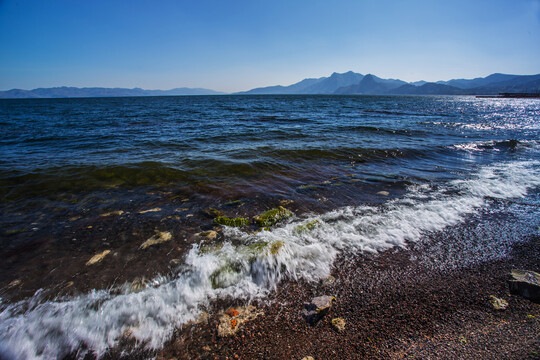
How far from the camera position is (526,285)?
3312mm

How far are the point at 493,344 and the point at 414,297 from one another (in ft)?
2.85

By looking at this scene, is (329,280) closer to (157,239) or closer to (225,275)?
(225,275)

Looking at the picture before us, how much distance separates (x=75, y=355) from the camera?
2.64 meters

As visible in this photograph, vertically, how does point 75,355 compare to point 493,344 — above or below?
below

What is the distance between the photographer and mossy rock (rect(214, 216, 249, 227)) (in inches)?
208

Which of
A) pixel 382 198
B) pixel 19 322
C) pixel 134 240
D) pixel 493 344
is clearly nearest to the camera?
pixel 493 344

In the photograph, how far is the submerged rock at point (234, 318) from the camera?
2.79m

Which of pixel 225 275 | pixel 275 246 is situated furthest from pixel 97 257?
pixel 275 246

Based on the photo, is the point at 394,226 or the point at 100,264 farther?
the point at 394,226

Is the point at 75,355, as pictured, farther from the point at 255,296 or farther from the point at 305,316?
the point at 305,316

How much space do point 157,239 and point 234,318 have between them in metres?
2.69

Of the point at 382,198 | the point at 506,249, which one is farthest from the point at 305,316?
the point at 382,198

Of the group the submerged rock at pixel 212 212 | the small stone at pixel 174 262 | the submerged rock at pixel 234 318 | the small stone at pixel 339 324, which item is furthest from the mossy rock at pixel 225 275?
the submerged rock at pixel 212 212

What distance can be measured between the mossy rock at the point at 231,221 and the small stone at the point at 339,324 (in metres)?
2.90
